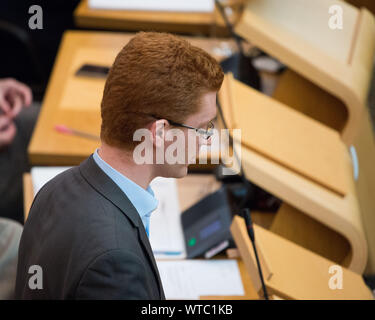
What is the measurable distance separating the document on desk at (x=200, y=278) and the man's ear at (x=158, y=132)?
0.54 meters

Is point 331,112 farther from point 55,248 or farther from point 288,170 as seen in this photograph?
point 55,248

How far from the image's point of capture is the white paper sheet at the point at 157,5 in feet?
7.68

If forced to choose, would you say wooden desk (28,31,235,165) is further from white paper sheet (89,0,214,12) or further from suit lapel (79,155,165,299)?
suit lapel (79,155,165,299)

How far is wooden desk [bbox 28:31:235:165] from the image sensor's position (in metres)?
1.58

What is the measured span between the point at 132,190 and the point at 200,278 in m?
0.53

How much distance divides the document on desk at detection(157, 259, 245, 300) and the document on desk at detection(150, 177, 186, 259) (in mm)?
35

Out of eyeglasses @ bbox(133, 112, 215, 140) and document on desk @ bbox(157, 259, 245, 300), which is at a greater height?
eyeglasses @ bbox(133, 112, 215, 140)

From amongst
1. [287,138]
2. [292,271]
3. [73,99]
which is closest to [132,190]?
[292,271]

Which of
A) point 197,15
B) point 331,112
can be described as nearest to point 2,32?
point 197,15

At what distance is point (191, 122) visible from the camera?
2.63 ft

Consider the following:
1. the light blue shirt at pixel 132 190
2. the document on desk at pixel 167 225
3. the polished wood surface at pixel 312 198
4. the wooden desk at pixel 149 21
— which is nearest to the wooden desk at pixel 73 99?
the wooden desk at pixel 149 21

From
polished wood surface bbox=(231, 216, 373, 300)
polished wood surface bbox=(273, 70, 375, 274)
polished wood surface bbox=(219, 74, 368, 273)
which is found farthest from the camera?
polished wood surface bbox=(273, 70, 375, 274)

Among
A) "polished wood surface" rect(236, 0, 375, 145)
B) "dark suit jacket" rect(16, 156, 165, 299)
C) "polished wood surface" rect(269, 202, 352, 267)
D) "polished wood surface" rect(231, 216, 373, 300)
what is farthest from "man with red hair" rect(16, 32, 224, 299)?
"polished wood surface" rect(236, 0, 375, 145)
